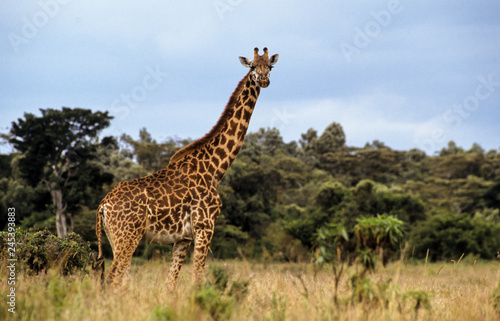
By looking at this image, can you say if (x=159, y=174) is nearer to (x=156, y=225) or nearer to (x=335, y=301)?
(x=156, y=225)

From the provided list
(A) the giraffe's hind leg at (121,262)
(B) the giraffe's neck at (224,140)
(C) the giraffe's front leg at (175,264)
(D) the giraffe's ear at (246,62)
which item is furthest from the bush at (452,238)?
(A) the giraffe's hind leg at (121,262)

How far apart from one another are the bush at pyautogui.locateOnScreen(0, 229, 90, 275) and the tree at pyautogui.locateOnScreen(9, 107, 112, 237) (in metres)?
23.8

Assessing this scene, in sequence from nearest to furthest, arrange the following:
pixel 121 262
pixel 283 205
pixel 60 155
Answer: pixel 121 262 → pixel 60 155 → pixel 283 205

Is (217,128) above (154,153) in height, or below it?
below

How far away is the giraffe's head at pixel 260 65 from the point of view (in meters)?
8.54

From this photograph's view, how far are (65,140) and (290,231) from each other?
15256 mm

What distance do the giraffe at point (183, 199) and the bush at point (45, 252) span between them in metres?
0.78

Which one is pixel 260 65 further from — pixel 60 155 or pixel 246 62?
pixel 60 155

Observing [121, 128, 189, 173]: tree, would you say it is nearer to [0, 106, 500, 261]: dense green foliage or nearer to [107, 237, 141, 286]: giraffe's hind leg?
[0, 106, 500, 261]: dense green foliage

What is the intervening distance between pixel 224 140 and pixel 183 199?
1.33 m

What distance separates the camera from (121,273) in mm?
7586

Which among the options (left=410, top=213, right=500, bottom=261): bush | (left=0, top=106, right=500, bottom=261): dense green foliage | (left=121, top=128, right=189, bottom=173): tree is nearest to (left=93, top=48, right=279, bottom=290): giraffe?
(left=0, top=106, right=500, bottom=261): dense green foliage

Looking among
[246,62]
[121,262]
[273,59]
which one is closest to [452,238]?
[273,59]

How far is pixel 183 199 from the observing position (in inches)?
318
